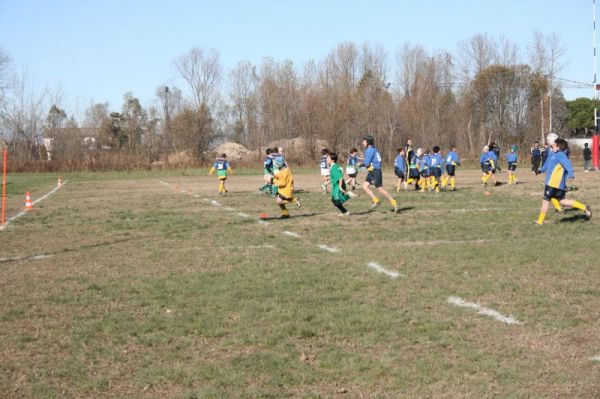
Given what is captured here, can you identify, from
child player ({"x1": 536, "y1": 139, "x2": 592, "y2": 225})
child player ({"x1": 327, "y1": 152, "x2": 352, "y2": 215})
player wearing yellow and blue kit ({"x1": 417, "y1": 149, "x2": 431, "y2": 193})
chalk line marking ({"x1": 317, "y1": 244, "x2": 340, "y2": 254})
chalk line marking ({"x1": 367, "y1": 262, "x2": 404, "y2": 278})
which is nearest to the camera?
chalk line marking ({"x1": 367, "y1": 262, "x2": 404, "y2": 278})

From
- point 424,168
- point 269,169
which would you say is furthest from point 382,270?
point 424,168

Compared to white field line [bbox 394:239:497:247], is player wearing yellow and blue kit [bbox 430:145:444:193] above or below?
above

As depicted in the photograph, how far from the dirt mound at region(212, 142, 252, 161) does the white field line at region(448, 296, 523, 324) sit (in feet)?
210

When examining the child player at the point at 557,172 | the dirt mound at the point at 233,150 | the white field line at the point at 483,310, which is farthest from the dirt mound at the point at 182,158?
the white field line at the point at 483,310

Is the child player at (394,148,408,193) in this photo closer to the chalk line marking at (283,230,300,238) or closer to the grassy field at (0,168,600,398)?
the grassy field at (0,168,600,398)

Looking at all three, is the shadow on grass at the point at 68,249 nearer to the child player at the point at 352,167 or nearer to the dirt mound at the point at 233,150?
the child player at the point at 352,167

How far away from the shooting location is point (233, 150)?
73875mm

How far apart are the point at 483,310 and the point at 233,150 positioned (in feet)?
222

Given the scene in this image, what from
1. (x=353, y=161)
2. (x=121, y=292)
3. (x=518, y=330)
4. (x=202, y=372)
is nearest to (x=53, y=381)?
(x=202, y=372)

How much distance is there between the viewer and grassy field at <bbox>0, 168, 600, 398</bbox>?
516cm

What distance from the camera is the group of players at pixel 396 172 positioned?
1443 centimetres

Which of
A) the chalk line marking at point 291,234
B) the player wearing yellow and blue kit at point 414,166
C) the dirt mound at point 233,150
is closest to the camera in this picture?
the chalk line marking at point 291,234

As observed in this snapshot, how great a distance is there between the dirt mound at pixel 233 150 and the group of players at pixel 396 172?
142 ft

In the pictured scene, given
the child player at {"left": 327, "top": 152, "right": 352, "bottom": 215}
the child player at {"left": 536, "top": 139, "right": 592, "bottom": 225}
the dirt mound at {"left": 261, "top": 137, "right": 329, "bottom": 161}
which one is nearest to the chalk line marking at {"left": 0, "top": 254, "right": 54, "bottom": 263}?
the child player at {"left": 327, "top": 152, "right": 352, "bottom": 215}
